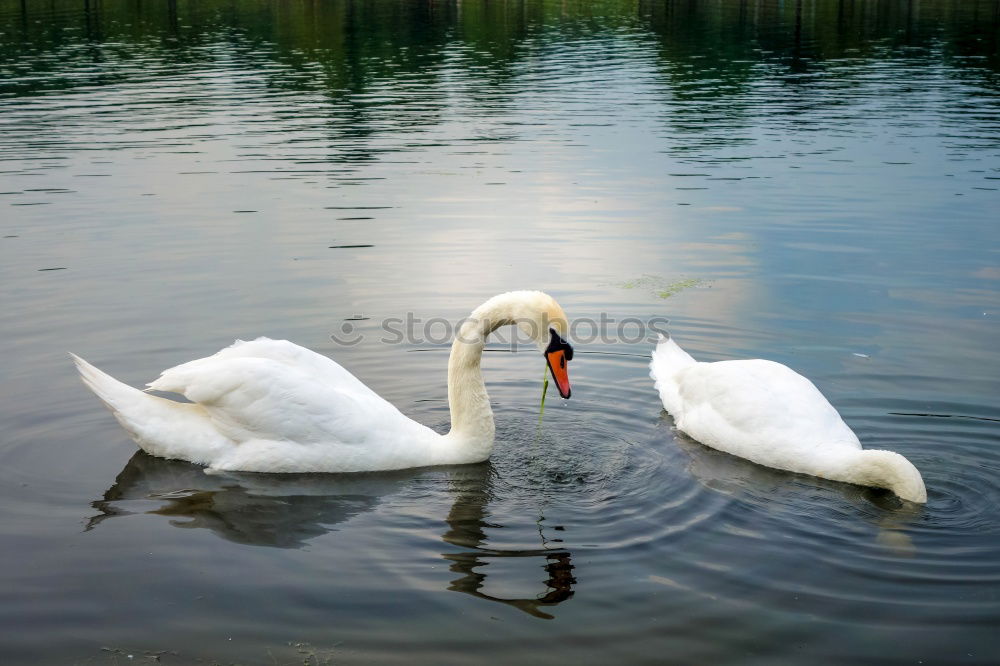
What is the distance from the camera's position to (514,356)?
12445 mm

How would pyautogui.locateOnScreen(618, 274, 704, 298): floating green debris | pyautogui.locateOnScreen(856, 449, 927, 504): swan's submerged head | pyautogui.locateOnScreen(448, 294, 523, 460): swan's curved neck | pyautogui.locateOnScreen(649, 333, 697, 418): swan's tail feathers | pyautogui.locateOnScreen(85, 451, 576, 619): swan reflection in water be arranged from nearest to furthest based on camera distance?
pyautogui.locateOnScreen(85, 451, 576, 619): swan reflection in water < pyautogui.locateOnScreen(856, 449, 927, 504): swan's submerged head < pyautogui.locateOnScreen(448, 294, 523, 460): swan's curved neck < pyautogui.locateOnScreen(649, 333, 697, 418): swan's tail feathers < pyautogui.locateOnScreen(618, 274, 704, 298): floating green debris

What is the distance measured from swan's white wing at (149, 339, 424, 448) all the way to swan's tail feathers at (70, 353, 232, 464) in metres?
0.17

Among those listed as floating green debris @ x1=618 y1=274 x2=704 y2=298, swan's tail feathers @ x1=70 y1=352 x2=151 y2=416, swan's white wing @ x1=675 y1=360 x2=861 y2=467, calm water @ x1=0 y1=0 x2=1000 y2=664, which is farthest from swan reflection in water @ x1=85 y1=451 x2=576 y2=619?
floating green debris @ x1=618 y1=274 x2=704 y2=298

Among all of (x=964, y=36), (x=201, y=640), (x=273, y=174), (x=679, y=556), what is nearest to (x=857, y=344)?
(x=679, y=556)

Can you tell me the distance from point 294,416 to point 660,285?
6.82 m

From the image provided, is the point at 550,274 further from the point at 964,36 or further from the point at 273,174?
the point at 964,36

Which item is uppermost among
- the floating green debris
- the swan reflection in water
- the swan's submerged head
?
the floating green debris

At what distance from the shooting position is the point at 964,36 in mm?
50844

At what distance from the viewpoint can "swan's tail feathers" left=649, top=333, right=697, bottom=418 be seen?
10812 millimetres

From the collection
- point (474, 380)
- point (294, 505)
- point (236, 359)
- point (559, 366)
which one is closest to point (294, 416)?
point (236, 359)

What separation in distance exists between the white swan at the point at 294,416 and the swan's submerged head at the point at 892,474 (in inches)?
97.9

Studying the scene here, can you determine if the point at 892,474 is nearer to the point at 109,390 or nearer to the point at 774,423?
the point at 774,423

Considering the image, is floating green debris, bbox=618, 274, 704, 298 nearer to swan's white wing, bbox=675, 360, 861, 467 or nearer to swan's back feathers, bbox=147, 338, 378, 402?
swan's white wing, bbox=675, 360, 861, 467

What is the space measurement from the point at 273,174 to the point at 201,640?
16755mm
